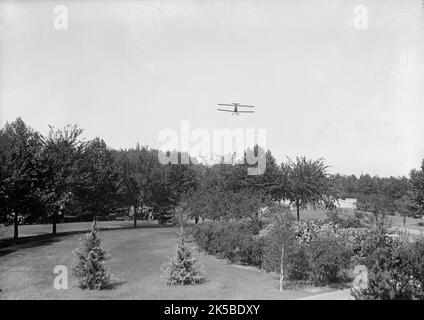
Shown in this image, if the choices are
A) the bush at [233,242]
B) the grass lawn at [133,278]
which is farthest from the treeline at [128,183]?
the grass lawn at [133,278]

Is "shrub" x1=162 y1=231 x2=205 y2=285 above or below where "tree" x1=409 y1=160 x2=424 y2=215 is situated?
below

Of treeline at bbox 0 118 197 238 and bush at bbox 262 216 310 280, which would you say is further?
treeline at bbox 0 118 197 238

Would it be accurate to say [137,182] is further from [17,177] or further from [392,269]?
[392,269]

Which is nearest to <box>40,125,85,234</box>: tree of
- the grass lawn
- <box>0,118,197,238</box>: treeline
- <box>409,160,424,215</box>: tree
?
<box>0,118,197,238</box>: treeline

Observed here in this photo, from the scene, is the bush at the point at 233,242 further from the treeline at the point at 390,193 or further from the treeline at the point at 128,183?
the treeline at the point at 390,193

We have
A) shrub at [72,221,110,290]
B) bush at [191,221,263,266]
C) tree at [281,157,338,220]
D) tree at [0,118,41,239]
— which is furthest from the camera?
tree at [281,157,338,220]

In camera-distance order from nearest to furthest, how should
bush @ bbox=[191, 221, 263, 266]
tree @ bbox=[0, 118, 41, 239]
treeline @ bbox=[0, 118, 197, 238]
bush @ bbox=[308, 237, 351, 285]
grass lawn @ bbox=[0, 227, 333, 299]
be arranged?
grass lawn @ bbox=[0, 227, 333, 299]
bush @ bbox=[308, 237, 351, 285]
bush @ bbox=[191, 221, 263, 266]
tree @ bbox=[0, 118, 41, 239]
treeline @ bbox=[0, 118, 197, 238]

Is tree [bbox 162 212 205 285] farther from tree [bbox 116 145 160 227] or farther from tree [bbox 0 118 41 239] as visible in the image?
tree [bbox 116 145 160 227]
